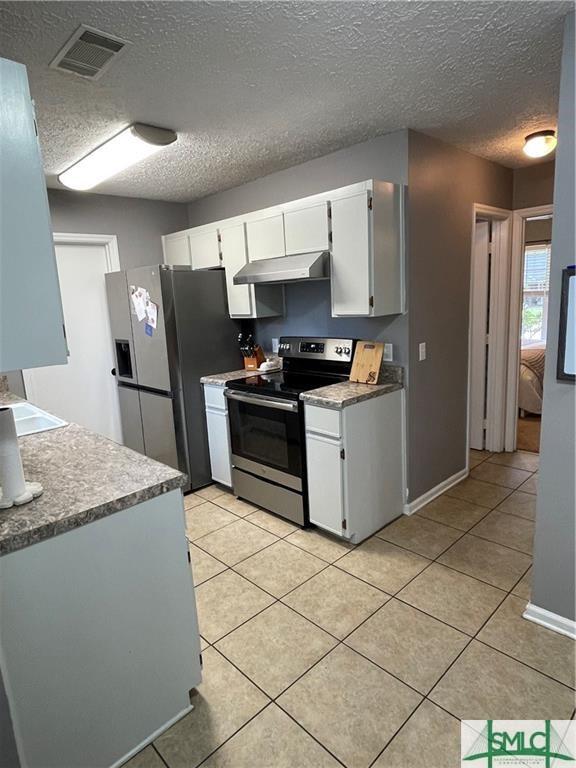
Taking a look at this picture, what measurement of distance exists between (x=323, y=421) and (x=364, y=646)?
1150 millimetres

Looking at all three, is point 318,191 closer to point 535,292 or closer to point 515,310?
point 515,310

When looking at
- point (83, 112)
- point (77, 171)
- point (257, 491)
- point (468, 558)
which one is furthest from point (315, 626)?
point (77, 171)

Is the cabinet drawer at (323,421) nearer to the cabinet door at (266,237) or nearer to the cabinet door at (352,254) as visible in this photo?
the cabinet door at (352,254)

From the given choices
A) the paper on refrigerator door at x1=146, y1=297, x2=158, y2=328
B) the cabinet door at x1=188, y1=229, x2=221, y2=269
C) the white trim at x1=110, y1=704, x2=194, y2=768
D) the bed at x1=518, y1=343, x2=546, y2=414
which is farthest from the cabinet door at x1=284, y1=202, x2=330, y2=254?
the bed at x1=518, y1=343, x2=546, y2=414

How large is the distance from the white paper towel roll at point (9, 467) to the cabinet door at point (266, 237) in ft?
6.89

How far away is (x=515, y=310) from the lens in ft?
12.4

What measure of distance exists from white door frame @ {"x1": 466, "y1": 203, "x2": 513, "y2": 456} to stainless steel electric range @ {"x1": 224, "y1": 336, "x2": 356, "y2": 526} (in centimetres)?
128

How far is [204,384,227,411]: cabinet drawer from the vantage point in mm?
3340

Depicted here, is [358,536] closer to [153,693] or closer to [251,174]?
[153,693]

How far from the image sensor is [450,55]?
1.81 meters

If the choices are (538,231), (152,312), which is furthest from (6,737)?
(538,231)

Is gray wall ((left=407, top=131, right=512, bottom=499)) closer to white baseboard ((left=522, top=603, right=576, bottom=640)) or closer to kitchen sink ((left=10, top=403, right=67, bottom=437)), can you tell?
white baseboard ((left=522, top=603, right=576, bottom=640))

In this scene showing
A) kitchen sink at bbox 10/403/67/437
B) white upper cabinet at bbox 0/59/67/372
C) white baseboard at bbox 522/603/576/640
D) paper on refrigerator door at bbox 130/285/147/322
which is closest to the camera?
white upper cabinet at bbox 0/59/67/372

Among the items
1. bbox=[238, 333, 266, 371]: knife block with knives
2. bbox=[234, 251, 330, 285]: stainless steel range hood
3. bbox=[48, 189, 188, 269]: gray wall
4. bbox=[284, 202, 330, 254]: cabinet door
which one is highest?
bbox=[48, 189, 188, 269]: gray wall
